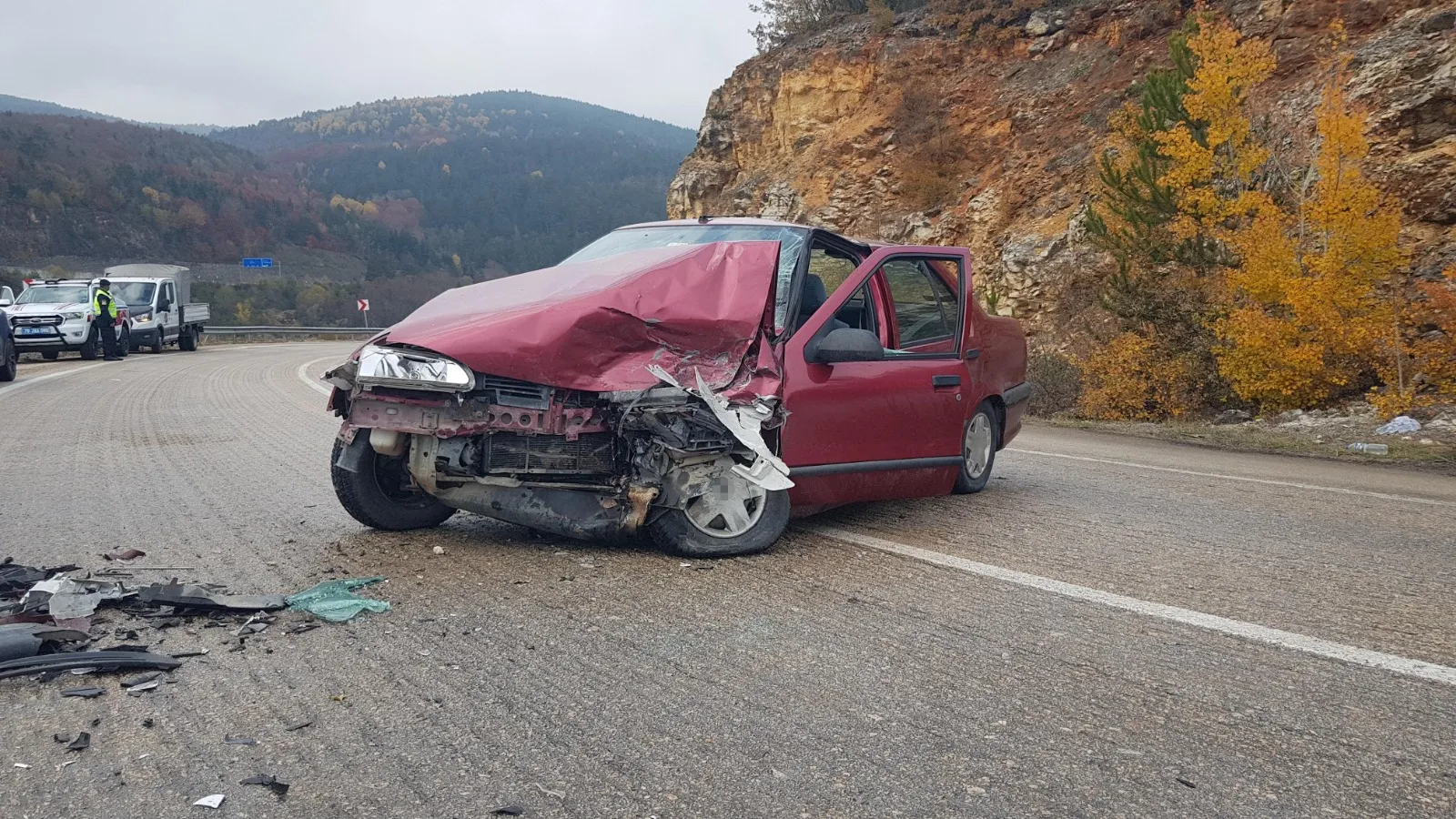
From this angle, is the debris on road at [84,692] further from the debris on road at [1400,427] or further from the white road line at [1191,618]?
the debris on road at [1400,427]

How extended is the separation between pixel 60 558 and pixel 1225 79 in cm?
1538

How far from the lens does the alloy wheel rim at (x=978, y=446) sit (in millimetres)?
6402

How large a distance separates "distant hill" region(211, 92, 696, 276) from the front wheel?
94.0 meters

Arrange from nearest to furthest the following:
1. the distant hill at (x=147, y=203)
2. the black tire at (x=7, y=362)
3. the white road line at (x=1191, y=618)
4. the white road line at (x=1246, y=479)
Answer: the white road line at (x=1191, y=618), the white road line at (x=1246, y=479), the black tire at (x=7, y=362), the distant hill at (x=147, y=203)

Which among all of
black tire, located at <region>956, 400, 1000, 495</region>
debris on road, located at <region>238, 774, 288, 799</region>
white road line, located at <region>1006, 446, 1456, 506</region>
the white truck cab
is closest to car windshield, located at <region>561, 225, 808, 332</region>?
black tire, located at <region>956, 400, 1000, 495</region>

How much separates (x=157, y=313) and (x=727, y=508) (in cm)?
2718

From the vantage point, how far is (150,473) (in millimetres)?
7000

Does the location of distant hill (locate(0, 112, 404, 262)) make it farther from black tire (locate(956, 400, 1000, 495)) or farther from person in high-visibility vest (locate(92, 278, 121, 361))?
black tire (locate(956, 400, 1000, 495))

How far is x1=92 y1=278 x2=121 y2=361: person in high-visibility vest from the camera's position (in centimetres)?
2198

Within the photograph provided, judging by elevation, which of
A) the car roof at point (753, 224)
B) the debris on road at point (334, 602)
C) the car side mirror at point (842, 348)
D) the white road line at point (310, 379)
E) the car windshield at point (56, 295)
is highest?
the car roof at point (753, 224)

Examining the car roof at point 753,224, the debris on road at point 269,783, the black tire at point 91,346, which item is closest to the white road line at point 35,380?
the black tire at point 91,346

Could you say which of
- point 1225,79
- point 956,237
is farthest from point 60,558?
point 956,237

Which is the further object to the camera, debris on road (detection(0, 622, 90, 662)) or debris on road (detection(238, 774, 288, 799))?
debris on road (detection(0, 622, 90, 662))

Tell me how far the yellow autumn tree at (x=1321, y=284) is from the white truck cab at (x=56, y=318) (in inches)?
888
